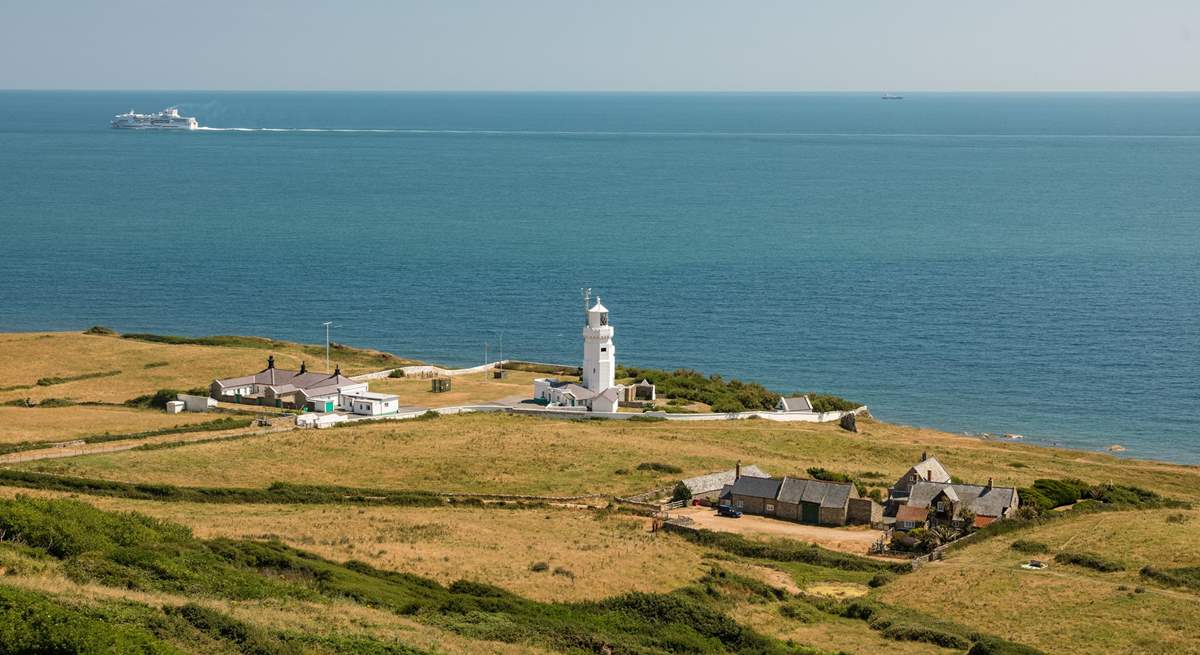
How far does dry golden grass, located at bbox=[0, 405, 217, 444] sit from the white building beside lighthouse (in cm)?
1766

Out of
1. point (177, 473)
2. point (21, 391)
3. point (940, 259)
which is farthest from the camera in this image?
point (940, 259)

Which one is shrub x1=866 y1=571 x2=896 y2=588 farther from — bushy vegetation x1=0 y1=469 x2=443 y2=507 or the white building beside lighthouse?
the white building beside lighthouse

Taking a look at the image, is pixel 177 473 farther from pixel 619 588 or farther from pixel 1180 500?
pixel 1180 500

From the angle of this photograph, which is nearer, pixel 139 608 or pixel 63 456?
pixel 139 608

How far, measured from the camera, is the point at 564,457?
60312mm

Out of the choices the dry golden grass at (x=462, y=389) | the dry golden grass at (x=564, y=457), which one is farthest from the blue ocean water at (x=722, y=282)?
the dry golden grass at (x=462, y=389)

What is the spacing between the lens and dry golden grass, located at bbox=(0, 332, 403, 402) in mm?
74875

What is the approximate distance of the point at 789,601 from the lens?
40.5 meters

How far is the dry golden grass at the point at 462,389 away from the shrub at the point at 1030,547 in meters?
33.9

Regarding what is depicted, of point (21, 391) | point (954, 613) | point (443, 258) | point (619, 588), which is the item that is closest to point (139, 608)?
point (619, 588)

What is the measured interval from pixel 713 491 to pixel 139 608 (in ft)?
98.9

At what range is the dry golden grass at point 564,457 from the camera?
5531 cm

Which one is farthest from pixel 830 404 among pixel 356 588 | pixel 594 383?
pixel 356 588

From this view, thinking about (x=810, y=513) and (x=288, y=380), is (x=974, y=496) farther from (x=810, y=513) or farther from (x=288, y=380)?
(x=288, y=380)
